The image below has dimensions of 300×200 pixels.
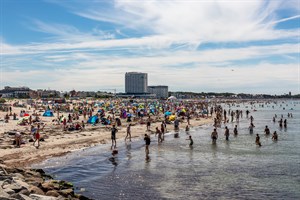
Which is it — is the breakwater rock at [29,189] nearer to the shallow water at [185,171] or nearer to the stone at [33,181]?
the stone at [33,181]

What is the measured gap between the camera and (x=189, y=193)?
44.2 feet

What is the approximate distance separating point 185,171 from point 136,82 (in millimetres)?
177742

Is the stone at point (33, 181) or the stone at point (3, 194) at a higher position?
the stone at point (3, 194)

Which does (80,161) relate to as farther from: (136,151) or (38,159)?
(136,151)

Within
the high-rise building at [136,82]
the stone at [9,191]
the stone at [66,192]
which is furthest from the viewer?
the high-rise building at [136,82]

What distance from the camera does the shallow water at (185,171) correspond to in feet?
44.8

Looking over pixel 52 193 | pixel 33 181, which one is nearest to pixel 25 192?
pixel 52 193

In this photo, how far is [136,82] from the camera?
19425cm

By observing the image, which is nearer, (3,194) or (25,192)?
(3,194)

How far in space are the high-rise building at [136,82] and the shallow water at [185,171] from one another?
167 metres

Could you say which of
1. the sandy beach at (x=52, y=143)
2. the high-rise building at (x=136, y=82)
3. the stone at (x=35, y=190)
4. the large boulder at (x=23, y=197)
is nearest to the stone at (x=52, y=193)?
the stone at (x=35, y=190)

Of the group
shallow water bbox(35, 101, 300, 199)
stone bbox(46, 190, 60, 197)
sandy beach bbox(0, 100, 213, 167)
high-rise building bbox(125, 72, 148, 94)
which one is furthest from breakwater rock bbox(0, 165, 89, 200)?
high-rise building bbox(125, 72, 148, 94)

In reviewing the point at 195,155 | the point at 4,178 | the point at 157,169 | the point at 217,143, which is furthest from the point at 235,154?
the point at 4,178

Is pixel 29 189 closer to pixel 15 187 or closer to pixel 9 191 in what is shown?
pixel 15 187
